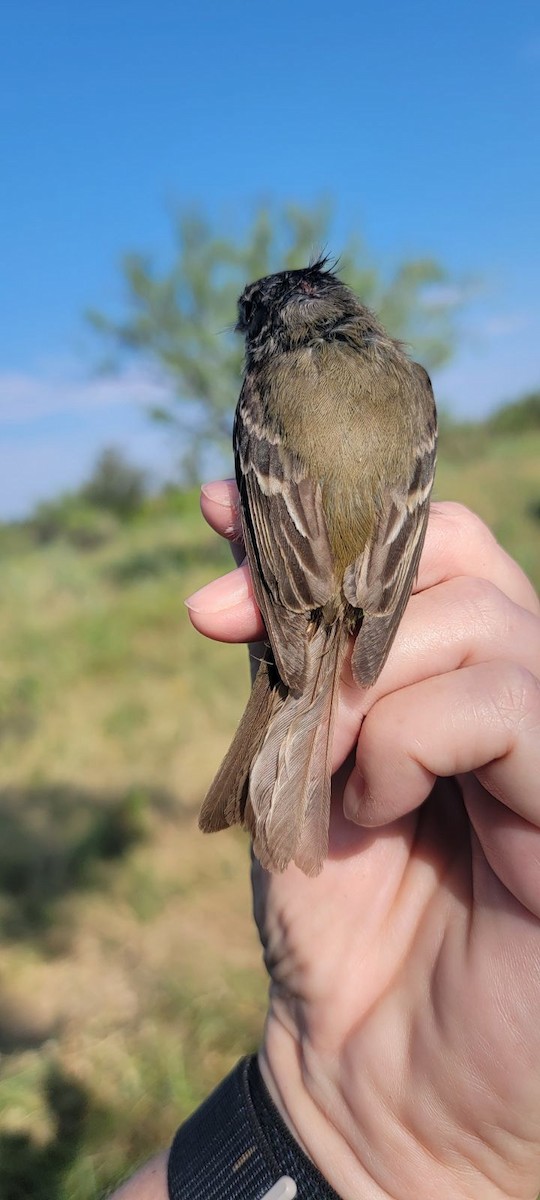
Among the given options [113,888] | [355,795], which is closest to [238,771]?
[355,795]

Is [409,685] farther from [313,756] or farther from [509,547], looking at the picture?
[509,547]

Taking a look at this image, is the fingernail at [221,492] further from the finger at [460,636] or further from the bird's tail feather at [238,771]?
the finger at [460,636]

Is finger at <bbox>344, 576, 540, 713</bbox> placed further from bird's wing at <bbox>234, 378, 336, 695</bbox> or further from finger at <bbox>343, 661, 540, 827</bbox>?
bird's wing at <bbox>234, 378, 336, 695</bbox>

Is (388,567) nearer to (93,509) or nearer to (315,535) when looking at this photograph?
(315,535)

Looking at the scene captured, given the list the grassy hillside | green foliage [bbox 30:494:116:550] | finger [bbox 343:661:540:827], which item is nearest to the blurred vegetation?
the grassy hillside

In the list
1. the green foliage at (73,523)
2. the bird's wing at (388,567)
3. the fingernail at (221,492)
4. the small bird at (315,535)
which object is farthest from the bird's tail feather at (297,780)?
the green foliage at (73,523)
